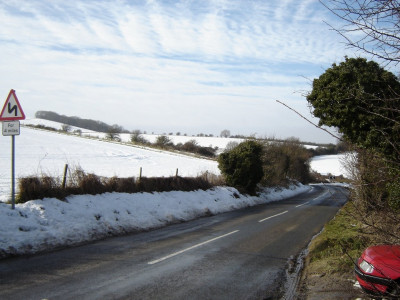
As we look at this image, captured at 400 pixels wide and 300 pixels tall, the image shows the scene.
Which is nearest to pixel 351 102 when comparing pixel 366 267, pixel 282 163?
pixel 366 267

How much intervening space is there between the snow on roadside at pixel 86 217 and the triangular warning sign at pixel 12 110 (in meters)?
2.49

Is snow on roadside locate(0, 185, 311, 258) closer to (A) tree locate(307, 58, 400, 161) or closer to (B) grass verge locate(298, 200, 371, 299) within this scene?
(B) grass verge locate(298, 200, 371, 299)

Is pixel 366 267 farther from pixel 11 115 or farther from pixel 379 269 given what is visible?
pixel 11 115

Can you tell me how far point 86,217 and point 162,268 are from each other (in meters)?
4.63

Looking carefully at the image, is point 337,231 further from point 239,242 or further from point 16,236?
point 16,236

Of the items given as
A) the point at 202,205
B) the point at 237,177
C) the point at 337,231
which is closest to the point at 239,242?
the point at 337,231

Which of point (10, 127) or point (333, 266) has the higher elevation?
point (10, 127)

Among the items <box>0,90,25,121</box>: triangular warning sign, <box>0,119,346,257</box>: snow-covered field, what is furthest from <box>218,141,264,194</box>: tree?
<box>0,90,25,121</box>: triangular warning sign

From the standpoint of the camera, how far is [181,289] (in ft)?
19.0

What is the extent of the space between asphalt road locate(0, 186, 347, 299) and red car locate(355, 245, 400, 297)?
99cm

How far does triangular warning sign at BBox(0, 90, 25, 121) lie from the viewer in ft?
30.4

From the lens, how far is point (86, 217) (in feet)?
34.6

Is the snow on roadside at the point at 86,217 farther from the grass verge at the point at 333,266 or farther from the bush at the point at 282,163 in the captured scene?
the bush at the point at 282,163

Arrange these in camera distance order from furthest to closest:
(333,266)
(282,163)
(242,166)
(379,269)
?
(282,163), (242,166), (333,266), (379,269)
